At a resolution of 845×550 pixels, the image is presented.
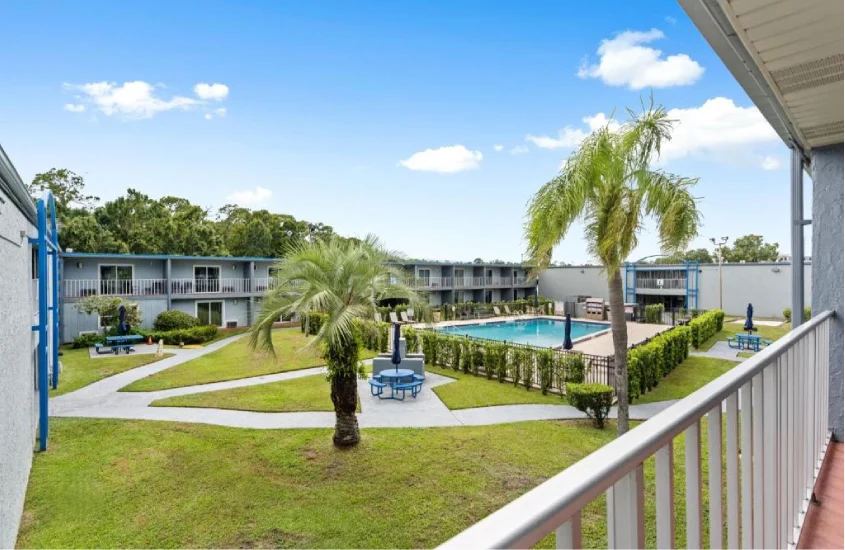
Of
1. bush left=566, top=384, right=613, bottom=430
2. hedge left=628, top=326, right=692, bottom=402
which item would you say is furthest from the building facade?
bush left=566, top=384, right=613, bottom=430

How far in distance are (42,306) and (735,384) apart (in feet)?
35.3

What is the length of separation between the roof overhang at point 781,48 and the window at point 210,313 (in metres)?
24.8

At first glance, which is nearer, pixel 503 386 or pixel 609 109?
pixel 609 109

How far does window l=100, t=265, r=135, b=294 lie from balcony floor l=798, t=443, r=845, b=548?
79.4ft

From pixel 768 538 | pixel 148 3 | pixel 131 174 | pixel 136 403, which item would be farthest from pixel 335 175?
pixel 768 538

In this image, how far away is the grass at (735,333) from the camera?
18688 mm

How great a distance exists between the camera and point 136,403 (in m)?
10.8

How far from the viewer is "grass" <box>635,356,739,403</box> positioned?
11115mm

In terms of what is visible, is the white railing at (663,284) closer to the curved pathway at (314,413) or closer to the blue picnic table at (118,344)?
the curved pathway at (314,413)

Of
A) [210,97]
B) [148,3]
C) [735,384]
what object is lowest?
[735,384]

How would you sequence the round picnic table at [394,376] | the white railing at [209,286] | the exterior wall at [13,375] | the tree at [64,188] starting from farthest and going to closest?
1. the tree at [64,188]
2. the white railing at [209,286]
3. the round picnic table at [394,376]
4. the exterior wall at [13,375]

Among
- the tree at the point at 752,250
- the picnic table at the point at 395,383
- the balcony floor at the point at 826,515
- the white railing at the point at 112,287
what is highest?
the tree at the point at 752,250

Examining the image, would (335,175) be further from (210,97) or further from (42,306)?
(42,306)

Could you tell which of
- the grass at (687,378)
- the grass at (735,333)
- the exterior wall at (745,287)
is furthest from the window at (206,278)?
the grass at (735,333)
